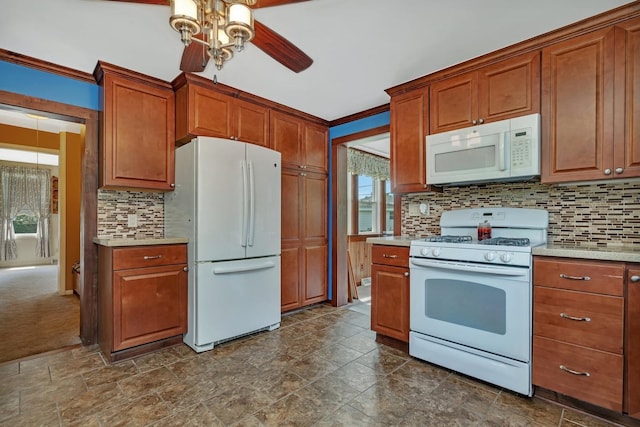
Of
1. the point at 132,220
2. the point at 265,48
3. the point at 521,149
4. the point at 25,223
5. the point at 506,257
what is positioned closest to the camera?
the point at 265,48

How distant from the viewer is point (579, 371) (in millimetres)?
1766

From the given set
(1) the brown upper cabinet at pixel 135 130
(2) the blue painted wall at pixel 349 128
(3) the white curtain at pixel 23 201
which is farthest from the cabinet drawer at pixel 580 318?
(3) the white curtain at pixel 23 201

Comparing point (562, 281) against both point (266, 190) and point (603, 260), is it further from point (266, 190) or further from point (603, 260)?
point (266, 190)

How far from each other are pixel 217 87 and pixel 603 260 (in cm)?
305

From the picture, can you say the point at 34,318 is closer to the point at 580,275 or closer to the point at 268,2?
the point at 268,2

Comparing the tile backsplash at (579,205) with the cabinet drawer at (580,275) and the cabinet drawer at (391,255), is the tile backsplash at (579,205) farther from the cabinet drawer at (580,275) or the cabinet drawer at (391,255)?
the cabinet drawer at (391,255)

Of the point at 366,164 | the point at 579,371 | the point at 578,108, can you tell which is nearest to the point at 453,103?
the point at 578,108

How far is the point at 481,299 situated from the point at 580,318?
508 millimetres

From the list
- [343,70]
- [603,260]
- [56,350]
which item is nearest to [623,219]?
[603,260]

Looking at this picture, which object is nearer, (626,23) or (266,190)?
(626,23)

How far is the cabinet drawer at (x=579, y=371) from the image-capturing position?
1669 millimetres

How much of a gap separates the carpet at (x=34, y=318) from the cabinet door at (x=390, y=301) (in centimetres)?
268

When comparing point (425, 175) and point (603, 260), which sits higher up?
point (425, 175)

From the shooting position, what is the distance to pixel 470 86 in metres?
2.47
